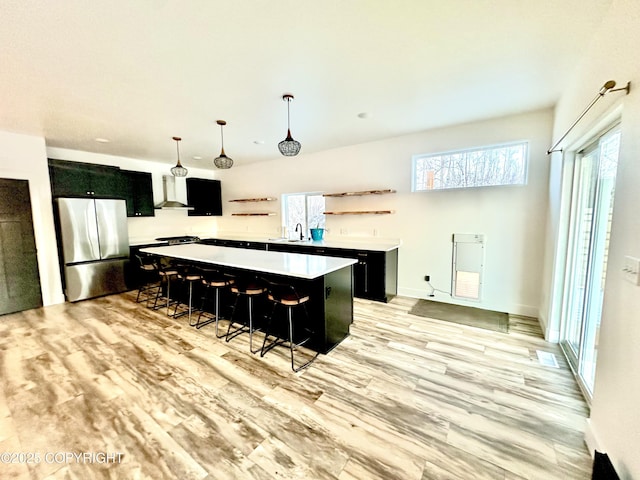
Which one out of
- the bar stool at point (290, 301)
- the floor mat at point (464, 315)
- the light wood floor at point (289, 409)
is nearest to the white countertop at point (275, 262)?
the bar stool at point (290, 301)

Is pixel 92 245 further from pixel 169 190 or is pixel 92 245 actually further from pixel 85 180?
pixel 169 190

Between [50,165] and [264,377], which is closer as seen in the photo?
[264,377]

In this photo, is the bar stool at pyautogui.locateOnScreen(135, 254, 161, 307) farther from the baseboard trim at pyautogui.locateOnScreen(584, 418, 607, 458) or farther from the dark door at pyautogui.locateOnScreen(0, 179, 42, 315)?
the baseboard trim at pyautogui.locateOnScreen(584, 418, 607, 458)

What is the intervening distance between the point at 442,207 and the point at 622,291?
2.71 meters

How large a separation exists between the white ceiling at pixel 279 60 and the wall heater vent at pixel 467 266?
5.39 feet

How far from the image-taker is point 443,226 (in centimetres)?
398

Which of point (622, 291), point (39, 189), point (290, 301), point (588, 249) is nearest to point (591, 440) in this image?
point (622, 291)

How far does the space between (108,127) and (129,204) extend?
2016 millimetres

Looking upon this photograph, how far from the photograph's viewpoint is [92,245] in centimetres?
448

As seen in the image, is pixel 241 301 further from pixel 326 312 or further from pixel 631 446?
pixel 631 446

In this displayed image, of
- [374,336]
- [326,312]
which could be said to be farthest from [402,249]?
[326,312]

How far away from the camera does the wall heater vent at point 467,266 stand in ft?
12.2

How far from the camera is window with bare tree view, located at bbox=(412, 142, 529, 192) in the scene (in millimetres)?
3438

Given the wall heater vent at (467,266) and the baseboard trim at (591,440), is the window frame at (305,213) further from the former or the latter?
the baseboard trim at (591,440)
